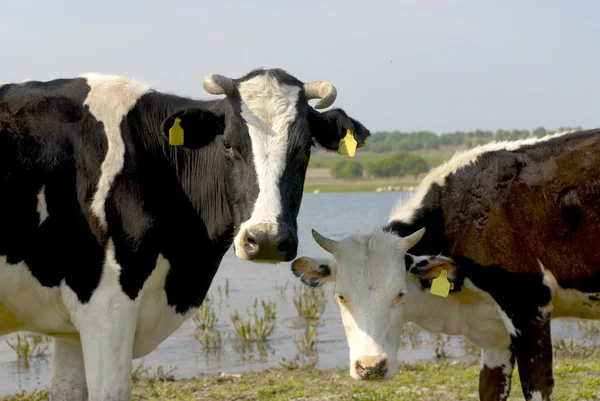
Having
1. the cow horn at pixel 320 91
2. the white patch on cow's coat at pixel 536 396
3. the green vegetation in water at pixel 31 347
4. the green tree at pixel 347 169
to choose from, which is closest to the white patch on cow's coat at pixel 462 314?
the white patch on cow's coat at pixel 536 396

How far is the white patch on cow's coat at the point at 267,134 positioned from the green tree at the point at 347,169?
2346 inches

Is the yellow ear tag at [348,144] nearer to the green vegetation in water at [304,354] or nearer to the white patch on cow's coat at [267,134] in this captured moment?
the white patch on cow's coat at [267,134]

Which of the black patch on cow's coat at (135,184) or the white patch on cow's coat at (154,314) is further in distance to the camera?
the white patch on cow's coat at (154,314)

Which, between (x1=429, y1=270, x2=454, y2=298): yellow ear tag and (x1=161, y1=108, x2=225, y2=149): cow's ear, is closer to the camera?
(x1=161, y1=108, x2=225, y2=149): cow's ear

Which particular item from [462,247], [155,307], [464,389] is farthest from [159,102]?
[464,389]

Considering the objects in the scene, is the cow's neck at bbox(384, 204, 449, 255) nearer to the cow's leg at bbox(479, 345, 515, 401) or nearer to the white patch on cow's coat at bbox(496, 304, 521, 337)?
the white patch on cow's coat at bbox(496, 304, 521, 337)

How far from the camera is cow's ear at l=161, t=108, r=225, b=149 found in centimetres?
556

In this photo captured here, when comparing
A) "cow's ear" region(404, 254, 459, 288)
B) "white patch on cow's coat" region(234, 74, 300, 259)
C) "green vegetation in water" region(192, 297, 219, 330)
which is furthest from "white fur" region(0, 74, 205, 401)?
"green vegetation in water" region(192, 297, 219, 330)

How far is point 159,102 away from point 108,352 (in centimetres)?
181

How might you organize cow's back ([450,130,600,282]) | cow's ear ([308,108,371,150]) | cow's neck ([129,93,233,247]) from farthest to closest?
cow's back ([450,130,600,282]) < cow's ear ([308,108,371,150]) < cow's neck ([129,93,233,247])

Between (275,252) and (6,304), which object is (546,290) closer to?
(275,252)

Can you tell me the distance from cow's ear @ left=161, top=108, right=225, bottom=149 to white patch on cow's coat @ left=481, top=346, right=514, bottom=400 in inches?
133

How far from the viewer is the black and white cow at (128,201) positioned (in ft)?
17.1

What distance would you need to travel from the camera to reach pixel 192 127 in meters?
5.68
